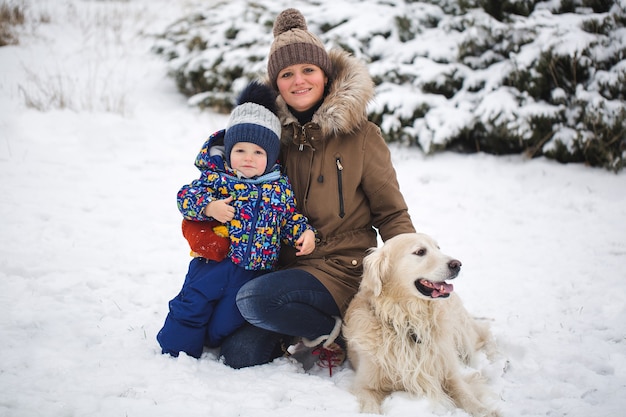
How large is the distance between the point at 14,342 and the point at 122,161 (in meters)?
3.51

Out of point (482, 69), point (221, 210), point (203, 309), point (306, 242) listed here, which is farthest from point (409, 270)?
point (482, 69)

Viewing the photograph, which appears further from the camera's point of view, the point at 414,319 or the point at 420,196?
the point at 420,196

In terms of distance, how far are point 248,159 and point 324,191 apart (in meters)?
0.47

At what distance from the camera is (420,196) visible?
492 centimetres

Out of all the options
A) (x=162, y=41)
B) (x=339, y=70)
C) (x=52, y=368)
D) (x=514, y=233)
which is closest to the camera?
(x=52, y=368)

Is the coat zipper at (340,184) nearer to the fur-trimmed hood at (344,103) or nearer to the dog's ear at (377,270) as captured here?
the fur-trimmed hood at (344,103)

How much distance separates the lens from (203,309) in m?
2.40

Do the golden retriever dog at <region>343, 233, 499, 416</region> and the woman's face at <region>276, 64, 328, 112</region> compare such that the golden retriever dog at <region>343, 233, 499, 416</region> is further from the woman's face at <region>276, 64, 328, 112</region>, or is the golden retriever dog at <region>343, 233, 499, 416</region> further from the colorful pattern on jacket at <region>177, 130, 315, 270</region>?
the woman's face at <region>276, 64, 328, 112</region>

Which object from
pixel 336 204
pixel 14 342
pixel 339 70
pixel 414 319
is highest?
pixel 339 70

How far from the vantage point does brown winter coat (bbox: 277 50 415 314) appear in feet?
8.21

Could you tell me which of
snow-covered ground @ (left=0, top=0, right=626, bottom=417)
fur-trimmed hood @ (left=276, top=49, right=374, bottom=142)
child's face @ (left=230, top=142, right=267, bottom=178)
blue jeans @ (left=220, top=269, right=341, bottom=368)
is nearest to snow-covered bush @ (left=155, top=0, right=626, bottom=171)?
snow-covered ground @ (left=0, top=0, right=626, bottom=417)

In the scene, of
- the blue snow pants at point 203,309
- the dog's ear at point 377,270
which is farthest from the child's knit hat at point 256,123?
the dog's ear at point 377,270

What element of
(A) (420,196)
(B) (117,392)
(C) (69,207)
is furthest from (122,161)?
(B) (117,392)

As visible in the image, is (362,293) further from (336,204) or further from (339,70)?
(339,70)
